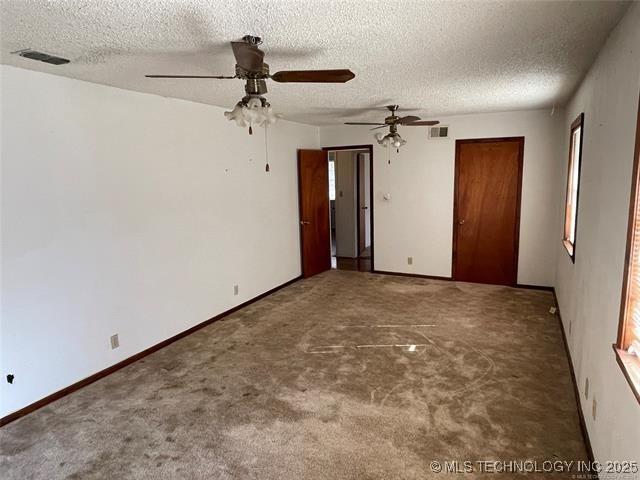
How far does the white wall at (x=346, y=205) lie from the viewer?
301 inches

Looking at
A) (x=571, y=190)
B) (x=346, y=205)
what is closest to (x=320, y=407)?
(x=571, y=190)

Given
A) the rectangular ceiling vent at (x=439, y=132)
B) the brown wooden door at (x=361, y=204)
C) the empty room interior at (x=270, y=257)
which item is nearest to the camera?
the empty room interior at (x=270, y=257)

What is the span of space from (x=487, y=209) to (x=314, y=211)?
2.50 m

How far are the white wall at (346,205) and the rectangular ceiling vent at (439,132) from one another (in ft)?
6.85

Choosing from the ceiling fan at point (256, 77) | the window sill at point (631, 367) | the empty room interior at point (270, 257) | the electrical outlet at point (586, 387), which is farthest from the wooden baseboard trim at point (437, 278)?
the ceiling fan at point (256, 77)

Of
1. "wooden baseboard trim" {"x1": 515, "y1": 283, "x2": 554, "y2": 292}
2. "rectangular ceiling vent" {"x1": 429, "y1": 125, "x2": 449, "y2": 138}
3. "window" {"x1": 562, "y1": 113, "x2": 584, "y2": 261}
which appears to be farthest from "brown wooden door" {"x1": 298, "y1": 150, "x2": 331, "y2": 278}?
"window" {"x1": 562, "y1": 113, "x2": 584, "y2": 261}

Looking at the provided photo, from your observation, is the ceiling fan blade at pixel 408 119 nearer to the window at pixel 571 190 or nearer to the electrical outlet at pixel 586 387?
the window at pixel 571 190

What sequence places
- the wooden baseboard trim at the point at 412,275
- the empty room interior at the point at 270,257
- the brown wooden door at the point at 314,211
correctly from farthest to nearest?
1. the brown wooden door at the point at 314,211
2. the wooden baseboard trim at the point at 412,275
3. the empty room interior at the point at 270,257

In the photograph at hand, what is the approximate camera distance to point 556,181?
5.14 metres

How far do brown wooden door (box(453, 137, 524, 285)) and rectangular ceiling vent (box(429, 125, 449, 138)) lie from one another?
218mm

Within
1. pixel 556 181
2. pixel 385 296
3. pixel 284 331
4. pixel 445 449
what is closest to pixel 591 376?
pixel 445 449

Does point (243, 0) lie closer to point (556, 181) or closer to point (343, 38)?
point (343, 38)

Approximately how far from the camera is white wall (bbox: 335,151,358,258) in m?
7.64

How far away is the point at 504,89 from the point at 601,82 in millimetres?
1254
